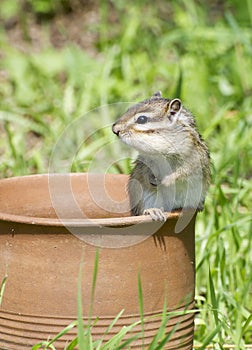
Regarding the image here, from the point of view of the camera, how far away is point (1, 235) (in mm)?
2787

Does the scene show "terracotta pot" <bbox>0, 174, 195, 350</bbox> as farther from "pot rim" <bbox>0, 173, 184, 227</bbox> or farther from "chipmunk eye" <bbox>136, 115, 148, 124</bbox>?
"chipmunk eye" <bbox>136, 115, 148, 124</bbox>

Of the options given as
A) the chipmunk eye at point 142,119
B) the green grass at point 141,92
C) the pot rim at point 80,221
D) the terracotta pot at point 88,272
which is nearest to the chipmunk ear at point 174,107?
the chipmunk eye at point 142,119

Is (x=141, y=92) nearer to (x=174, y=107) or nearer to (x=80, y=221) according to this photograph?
(x=174, y=107)

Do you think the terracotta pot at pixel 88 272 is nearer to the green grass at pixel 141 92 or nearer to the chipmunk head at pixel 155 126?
the chipmunk head at pixel 155 126

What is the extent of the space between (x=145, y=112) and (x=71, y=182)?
0.41 metres

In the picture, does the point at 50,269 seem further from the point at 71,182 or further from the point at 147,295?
Answer: the point at 71,182

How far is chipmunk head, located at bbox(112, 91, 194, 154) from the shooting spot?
3.13m

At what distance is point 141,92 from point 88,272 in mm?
3336

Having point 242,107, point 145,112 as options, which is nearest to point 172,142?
point 145,112

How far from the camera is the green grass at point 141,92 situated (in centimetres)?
448

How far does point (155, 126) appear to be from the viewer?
3.23 metres

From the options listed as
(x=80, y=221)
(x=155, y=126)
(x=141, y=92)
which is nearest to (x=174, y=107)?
(x=155, y=126)

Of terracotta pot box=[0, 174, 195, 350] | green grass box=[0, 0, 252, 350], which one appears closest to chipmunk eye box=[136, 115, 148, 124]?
terracotta pot box=[0, 174, 195, 350]

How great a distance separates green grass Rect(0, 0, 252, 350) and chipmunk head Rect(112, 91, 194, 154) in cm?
72
